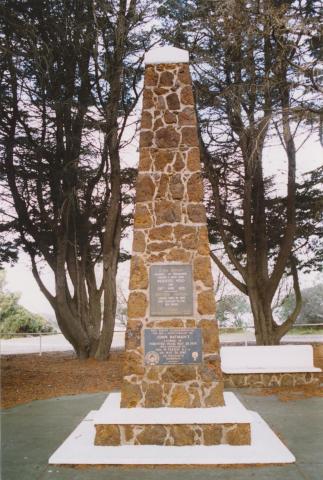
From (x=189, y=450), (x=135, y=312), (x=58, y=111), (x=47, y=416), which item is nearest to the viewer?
(x=189, y=450)

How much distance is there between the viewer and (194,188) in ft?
20.1

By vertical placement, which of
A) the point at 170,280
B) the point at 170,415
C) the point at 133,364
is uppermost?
the point at 170,280

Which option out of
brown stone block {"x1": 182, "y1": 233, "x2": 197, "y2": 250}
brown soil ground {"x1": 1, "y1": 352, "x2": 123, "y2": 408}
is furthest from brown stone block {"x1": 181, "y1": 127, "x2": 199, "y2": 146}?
brown soil ground {"x1": 1, "y1": 352, "x2": 123, "y2": 408}

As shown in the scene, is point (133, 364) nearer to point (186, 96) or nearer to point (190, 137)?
point (190, 137)

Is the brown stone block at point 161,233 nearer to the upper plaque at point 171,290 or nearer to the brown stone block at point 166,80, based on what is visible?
the upper plaque at point 171,290

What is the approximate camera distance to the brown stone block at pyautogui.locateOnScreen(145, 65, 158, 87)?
6.35m

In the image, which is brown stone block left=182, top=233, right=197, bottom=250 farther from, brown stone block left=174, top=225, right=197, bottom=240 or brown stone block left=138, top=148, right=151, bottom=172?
brown stone block left=138, top=148, right=151, bottom=172

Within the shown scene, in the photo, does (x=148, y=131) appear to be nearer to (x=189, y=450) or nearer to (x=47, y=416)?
(x=189, y=450)

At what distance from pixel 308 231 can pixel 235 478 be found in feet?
33.3

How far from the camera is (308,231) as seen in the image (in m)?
13.5

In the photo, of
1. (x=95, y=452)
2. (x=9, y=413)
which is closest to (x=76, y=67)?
(x=9, y=413)

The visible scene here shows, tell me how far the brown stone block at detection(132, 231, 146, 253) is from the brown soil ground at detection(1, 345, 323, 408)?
419cm

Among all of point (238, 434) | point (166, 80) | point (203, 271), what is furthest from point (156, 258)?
point (166, 80)

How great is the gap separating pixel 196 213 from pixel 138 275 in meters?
1.12
